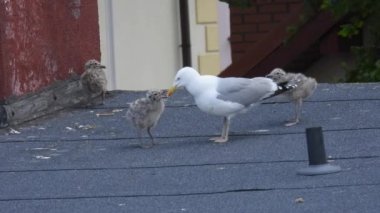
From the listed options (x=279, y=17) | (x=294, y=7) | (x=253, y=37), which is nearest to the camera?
(x=294, y=7)

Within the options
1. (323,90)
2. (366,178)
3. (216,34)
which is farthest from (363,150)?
(216,34)

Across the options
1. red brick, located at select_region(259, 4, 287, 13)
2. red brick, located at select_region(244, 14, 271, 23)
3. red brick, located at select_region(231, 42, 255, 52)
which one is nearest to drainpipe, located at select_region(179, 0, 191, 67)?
red brick, located at select_region(231, 42, 255, 52)

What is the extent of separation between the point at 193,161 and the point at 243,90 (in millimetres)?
876

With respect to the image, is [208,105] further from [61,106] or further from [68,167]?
[61,106]

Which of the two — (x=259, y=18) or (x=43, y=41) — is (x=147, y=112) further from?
(x=259, y=18)

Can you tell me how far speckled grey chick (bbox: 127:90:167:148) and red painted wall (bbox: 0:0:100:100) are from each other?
1211 millimetres

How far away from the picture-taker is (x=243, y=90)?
8.62 meters

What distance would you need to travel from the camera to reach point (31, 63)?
9781mm

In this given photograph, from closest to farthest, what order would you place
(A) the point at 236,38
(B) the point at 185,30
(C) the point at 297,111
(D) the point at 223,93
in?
(D) the point at 223,93 → (C) the point at 297,111 → (A) the point at 236,38 → (B) the point at 185,30

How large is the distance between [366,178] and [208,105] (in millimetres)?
1658

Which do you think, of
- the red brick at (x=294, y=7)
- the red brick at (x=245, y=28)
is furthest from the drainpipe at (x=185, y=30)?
the red brick at (x=294, y=7)

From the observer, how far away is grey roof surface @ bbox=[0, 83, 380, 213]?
6.82 meters

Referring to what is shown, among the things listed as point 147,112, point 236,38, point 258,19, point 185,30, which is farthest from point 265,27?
point 147,112

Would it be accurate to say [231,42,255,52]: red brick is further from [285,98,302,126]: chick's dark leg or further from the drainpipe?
[285,98,302,126]: chick's dark leg
